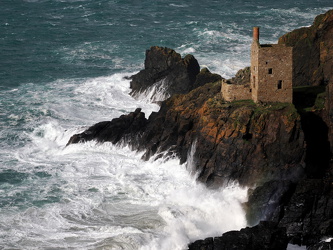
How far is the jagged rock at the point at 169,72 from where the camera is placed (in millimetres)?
97688

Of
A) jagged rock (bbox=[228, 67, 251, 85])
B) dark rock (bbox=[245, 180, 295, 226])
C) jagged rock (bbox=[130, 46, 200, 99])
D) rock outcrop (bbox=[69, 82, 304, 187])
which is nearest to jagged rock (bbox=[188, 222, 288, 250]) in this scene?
dark rock (bbox=[245, 180, 295, 226])

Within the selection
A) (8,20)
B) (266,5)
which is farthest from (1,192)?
(266,5)

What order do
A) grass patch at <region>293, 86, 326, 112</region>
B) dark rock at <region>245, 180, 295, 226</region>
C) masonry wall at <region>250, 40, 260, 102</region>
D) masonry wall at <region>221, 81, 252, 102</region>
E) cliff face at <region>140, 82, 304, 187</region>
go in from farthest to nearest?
masonry wall at <region>221, 81, 252, 102</region>, grass patch at <region>293, 86, 326, 112</region>, masonry wall at <region>250, 40, 260, 102</region>, cliff face at <region>140, 82, 304, 187</region>, dark rock at <region>245, 180, 295, 226</region>

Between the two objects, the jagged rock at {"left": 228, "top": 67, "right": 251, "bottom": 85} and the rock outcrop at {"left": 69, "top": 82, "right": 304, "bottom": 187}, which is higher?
the jagged rock at {"left": 228, "top": 67, "right": 251, "bottom": 85}

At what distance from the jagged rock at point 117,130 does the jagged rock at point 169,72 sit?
1396 cm

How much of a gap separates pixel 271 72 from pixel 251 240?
1853 centimetres

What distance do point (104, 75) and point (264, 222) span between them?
60.9 m

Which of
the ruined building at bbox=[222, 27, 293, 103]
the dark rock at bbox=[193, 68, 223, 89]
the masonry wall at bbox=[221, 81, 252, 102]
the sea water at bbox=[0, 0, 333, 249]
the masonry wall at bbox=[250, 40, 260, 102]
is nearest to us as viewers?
the sea water at bbox=[0, 0, 333, 249]

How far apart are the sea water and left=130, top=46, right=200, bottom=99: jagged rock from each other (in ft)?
10.1

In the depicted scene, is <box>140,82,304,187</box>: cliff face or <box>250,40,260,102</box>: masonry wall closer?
<box>140,82,304,187</box>: cliff face

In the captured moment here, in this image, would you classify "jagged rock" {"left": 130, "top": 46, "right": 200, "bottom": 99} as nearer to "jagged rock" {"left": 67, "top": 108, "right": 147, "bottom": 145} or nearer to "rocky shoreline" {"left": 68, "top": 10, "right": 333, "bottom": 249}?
"jagged rock" {"left": 67, "top": 108, "right": 147, "bottom": 145}

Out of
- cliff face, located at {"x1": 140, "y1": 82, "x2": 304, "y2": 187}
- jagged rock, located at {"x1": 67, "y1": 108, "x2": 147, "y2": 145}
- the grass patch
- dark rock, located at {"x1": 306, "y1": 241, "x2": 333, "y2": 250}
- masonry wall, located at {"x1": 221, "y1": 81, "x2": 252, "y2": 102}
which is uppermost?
masonry wall, located at {"x1": 221, "y1": 81, "x2": 252, "y2": 102}

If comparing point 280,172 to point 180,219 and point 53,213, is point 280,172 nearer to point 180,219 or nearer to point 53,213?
point 180,219

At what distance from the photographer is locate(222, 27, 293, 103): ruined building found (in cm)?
6800
